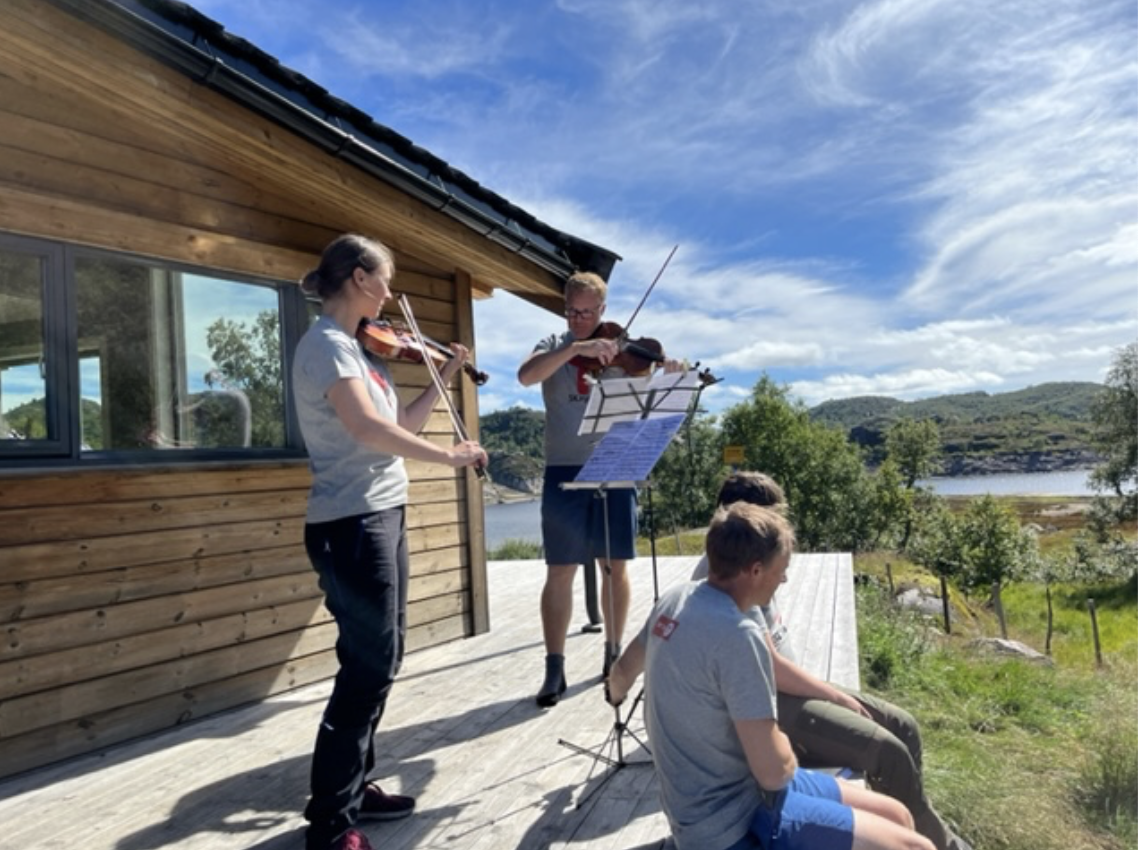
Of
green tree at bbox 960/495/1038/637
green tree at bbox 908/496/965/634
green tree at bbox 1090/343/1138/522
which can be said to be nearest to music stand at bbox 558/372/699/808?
green tree at bbox 908/496/965/634

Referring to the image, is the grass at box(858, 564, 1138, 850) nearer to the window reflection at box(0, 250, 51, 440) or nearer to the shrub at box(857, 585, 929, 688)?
the shrub at box(857, 585, 929, 688)

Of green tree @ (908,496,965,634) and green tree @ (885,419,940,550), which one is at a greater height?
green tree @ (885,419,940,550)

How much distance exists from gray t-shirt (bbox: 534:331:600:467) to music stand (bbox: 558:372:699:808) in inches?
18.8

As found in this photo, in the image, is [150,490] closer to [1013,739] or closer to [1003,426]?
[1013,739]

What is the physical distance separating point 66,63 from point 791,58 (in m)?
8.90

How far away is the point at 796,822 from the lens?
65.1 inches

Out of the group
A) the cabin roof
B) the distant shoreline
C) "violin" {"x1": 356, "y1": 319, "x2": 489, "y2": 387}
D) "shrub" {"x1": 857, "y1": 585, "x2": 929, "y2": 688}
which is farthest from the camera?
"shrub" {"x1": 857, "y1": 585, "x2": 929, "y2": 688}

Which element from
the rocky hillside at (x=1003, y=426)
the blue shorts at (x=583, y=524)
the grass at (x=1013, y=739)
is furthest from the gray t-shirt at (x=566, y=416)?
the rocky hillside at (x=1003, y=426)

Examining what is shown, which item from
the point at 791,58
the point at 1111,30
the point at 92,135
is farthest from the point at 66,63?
the point at 791,58

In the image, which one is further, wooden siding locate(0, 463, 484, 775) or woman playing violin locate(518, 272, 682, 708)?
woman playing violin locate(518, 272, 682, 708)

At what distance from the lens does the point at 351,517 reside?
209 centimetres

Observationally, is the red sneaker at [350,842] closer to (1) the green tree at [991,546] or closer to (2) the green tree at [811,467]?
(1) the green tree at [991,546]

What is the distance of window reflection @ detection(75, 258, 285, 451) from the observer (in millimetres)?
3121

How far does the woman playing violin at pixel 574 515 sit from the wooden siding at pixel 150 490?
1145 millimetres
